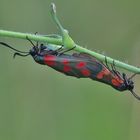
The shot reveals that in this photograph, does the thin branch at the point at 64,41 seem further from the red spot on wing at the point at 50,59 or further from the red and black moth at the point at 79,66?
the red spot on wing at the point at 50,59

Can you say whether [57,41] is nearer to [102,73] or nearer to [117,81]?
[102,73]

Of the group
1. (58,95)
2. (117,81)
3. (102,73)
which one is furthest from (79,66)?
(58,95)

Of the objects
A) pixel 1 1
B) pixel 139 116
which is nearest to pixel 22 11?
pixel 1 1

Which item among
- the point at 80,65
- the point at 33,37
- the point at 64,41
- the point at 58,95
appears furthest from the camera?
the point at 58,95

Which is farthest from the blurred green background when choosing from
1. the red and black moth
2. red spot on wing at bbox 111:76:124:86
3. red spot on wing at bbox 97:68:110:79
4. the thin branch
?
the thin branch

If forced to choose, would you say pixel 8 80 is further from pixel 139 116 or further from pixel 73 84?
pixel 139 116

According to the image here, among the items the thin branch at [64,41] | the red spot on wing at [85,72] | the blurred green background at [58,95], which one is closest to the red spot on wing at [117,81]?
the red spot on wing at [85,72]
